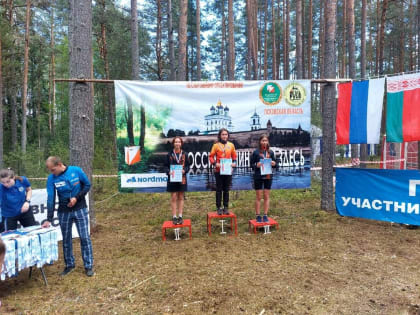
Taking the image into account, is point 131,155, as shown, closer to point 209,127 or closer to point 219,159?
point 209,127

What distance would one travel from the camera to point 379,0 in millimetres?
16297

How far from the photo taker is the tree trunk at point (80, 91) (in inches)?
208

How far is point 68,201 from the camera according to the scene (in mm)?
3633

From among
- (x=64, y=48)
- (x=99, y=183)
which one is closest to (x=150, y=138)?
(x=99, y=183)

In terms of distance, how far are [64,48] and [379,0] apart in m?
22.7

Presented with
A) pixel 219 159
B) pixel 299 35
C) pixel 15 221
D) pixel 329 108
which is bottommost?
pixel 15 221

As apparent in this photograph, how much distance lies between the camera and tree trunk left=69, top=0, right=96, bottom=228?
528 cm

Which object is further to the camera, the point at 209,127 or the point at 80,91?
the point at 209,127

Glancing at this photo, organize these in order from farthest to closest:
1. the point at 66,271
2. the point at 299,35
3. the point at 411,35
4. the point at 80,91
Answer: the point at 411,35 → the point at 299,35 → the point at 80,91 → the point at 66,271

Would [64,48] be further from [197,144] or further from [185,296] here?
Result: [185,296]

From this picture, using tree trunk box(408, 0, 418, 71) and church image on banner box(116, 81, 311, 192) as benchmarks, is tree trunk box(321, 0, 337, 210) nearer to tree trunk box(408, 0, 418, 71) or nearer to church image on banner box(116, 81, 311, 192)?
church image on banner box(116, 81, 311, 192)

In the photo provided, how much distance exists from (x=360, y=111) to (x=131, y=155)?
15.4 ft

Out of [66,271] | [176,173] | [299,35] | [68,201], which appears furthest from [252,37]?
[66,271]

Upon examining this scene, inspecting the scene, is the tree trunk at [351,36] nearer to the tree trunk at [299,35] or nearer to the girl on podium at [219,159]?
the tree trunk at [299,35]
